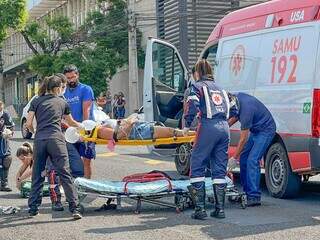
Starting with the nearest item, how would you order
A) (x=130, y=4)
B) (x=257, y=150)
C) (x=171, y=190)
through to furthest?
(x=171, y=190), (x=257, y=150), (x=130, y=4)

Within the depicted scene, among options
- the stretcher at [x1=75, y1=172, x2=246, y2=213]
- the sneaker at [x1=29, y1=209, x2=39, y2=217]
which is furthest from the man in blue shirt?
the sneaker at [x1=29, y1=209, x2=39, y2=217]

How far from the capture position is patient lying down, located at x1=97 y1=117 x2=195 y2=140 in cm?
925

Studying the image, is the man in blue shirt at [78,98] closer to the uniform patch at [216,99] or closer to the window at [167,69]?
the uniform patch at [216,99]

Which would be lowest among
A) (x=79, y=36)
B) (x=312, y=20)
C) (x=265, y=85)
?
(x=265, y=85)

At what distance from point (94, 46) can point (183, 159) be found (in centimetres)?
2538

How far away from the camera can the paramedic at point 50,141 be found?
8367mm

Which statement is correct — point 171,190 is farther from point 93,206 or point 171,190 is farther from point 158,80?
point 158,80

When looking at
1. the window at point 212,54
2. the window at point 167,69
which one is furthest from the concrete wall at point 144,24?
the window at point 212,54

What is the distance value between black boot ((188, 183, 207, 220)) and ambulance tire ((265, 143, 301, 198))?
6.25 ft

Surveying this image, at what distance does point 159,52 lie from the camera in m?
13.1

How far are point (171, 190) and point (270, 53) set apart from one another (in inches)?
105

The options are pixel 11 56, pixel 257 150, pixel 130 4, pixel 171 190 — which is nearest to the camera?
pixel 171 190

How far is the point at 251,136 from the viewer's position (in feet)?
31.8

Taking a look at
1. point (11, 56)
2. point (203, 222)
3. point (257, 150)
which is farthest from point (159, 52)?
point (11, 56)
